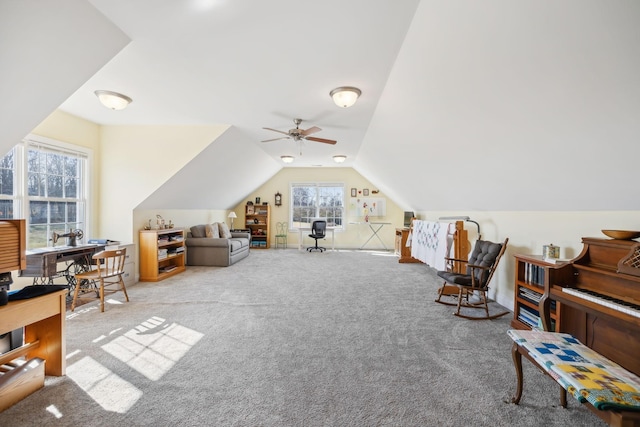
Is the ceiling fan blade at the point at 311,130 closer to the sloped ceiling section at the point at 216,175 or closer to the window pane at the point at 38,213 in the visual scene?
the sloped ceiling section at the point at 216,175

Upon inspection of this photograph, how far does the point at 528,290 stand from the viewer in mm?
2873

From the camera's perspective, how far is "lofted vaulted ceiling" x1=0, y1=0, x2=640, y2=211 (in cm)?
151

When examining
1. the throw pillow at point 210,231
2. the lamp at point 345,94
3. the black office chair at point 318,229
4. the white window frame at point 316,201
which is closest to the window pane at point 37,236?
the throw pillow at point 210,231

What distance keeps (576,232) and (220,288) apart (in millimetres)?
4356

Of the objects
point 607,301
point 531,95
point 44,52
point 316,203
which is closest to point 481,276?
point 607,301

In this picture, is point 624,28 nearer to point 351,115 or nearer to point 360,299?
point 351,115

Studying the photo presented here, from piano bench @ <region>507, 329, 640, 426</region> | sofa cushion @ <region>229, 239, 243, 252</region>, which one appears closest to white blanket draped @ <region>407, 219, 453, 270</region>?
piano bench @ <region>507, 329, 640, 426</region>

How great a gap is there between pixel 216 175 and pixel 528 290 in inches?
208

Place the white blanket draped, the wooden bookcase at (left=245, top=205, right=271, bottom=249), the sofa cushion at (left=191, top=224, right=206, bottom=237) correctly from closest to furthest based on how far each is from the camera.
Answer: the white blanket draped
the sofa cushion at (left=191, top=224, right=206, bottom=237)
the wooden bookcase at (left=245, top=205, right=271, bottom=249)

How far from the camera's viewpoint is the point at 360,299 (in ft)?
12.7

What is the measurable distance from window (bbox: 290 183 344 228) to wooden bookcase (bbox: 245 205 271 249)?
79 centimetres

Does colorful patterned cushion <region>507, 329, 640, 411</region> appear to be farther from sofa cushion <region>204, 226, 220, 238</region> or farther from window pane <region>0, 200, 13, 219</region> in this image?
sofa cushion <region>204, 226, 220, 238</region>

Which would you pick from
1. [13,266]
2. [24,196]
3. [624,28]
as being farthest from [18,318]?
[624,28]

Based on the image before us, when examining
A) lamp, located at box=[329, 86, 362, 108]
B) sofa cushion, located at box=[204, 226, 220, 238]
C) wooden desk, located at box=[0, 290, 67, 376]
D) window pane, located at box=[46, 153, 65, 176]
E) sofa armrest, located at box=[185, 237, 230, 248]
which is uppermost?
lamp, located at box=[329, 86, 362, 108]
